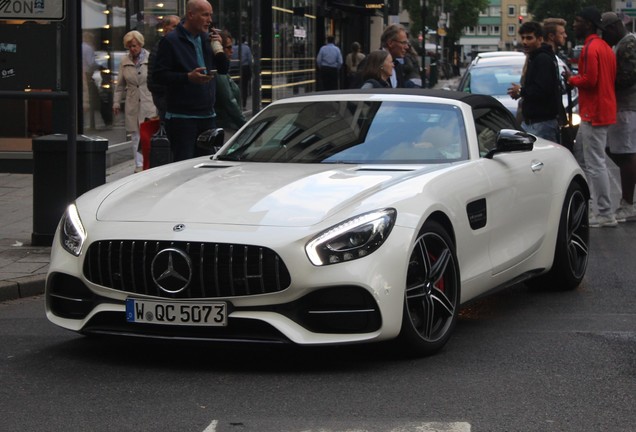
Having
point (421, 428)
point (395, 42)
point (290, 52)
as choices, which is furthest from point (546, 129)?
point (290, 52)

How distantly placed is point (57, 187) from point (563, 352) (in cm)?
500

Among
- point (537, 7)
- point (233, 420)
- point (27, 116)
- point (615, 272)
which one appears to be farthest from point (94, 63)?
point (537, 7)

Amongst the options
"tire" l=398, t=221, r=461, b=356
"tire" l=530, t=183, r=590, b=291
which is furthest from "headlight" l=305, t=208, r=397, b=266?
"tire" l=530, t=183, r=590, b=291

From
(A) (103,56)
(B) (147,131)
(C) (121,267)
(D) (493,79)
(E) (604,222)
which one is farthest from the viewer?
(D) (493,79)

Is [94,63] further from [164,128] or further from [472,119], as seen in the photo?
[472,119]

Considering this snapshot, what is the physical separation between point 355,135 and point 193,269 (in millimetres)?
1839

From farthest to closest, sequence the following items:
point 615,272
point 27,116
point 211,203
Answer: point 27,116
point 615,272
point 211,203

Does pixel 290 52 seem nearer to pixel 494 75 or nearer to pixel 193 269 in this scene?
pixel 494 75

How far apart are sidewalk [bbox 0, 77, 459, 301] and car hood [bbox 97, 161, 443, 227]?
1.71 meters

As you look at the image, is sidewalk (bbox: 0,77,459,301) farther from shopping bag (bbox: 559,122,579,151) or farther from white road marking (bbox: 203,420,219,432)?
shopping bag (bbox: 559,122,579,151)

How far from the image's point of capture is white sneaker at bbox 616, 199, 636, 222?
12.4 m

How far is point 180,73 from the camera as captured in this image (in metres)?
10.6

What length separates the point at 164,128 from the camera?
448 inches

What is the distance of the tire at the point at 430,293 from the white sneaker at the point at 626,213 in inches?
245
